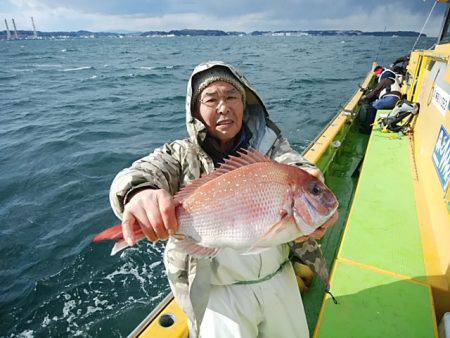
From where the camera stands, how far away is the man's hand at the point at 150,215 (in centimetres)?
141

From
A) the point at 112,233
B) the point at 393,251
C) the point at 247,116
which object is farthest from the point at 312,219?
the point at 393,251

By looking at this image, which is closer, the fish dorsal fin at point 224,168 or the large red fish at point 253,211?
the large red fish at point 253,211

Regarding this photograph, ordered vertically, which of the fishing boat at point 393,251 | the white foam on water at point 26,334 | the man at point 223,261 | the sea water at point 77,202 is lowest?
the white foam on water at point 26,334

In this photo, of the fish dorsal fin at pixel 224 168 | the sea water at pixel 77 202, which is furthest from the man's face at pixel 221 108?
the sea water at pixel 77 202

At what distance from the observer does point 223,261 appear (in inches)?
→ 77.8

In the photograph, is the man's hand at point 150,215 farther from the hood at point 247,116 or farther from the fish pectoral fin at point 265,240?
the hood at point 247,116

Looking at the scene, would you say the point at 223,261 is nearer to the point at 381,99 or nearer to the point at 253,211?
the point at 253,211

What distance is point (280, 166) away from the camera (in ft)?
5.24

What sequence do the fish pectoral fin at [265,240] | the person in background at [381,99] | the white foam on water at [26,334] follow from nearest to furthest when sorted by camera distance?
the fish pectoral fin at [265,240]
the white foam on water at [26,334]
the person in background at [381,99]

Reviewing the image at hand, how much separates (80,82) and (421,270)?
27.9 metres

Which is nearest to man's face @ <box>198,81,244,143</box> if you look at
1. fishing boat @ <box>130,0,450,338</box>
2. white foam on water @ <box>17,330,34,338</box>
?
Answer: fishing boat @ <box>130,0,450,338</box>

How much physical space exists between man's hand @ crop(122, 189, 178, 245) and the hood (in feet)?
2.36

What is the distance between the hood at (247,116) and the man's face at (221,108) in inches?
3.4

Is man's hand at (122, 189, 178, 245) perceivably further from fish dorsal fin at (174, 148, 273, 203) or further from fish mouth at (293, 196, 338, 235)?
fish mouth at (293, 196, 338, 235)
